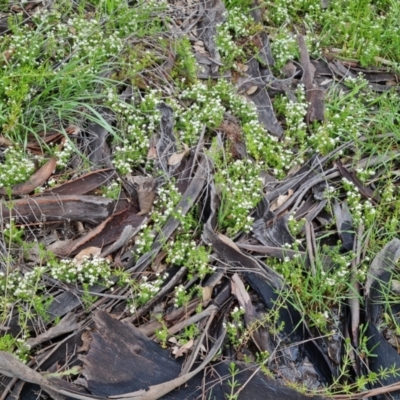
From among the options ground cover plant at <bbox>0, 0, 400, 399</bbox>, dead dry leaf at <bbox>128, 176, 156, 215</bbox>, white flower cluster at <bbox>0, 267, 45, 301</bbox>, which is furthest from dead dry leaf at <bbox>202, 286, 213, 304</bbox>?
white flower cluster at <bbox>0, 267, 45, 301</bbox>

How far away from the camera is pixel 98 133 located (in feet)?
11.4

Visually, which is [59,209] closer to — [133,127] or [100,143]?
[100,143]

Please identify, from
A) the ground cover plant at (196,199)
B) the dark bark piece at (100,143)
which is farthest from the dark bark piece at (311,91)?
the dark bark piece at (100,143)

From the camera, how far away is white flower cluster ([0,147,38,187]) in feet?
10.1

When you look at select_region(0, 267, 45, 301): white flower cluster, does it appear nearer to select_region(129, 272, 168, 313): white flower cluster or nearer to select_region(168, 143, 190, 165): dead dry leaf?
Result: select_region(129, 272, 168, 313): white flower cluster

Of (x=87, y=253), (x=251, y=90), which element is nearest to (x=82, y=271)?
(x=87, y=253)

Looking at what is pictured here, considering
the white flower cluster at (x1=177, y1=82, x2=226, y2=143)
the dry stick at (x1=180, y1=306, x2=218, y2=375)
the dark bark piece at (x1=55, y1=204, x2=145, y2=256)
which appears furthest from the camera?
the white flower cluster at (x1=177, y1=82, x2=226, y2=143)

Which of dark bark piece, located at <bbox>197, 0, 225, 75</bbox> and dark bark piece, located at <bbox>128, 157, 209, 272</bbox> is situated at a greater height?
dark bark piece, located at <bbox>197, 0, 225, 75</bbox>

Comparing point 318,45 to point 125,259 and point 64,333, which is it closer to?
point 125,259

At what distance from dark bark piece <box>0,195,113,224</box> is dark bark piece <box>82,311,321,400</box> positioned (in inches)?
25.4

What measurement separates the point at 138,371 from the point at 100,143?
1461 mm

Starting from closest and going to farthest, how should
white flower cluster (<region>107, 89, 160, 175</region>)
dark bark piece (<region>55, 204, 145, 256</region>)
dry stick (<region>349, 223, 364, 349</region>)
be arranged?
1. dry stick (<region>349, 223, 364, 349</region>)
2. dark bark piece (<region>55, 204, 145, 256</region>)
3. white flower cluster (<region>107, 89, 160, 175</region>)

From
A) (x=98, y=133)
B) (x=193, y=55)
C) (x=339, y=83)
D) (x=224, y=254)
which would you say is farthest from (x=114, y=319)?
(x=339, y=83)

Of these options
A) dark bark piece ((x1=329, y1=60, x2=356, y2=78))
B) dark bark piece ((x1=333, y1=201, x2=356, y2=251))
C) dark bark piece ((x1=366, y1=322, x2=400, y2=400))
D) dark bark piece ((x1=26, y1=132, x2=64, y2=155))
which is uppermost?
dark bark piece ((x1=26, y1=132, x2=64, y2=155))
